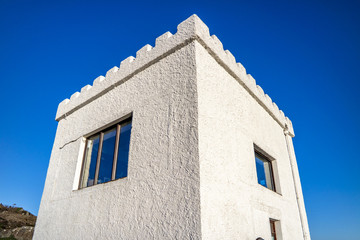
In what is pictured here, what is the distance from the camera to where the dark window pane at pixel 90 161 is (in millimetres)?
4672

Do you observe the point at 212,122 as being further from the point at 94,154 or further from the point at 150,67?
the point at 94,154

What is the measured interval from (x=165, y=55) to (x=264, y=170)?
3.17 metres

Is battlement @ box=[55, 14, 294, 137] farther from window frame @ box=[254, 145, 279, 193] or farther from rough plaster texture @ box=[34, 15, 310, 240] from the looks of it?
window frame @ box=[254, 145, 279, 193]

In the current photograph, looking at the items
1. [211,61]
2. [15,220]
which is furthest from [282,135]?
[15,220]

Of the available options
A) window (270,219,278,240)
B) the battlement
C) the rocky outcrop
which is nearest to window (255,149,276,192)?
window (270,219,278,240)

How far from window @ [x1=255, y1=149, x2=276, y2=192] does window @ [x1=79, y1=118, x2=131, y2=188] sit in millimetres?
2633

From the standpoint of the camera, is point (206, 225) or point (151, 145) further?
point (151, 145)

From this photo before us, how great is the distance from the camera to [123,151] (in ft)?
13.8

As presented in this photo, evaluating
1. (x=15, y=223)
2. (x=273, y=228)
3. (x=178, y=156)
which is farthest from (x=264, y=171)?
(x=15, y=223)

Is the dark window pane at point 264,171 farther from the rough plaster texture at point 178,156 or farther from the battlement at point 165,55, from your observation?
the battlement at point 165,55

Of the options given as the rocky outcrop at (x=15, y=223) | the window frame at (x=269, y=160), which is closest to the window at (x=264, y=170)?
the window frame at (x=269, y=160)

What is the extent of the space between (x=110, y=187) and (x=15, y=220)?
10.1 meters

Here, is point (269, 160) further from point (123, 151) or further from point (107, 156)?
point (107, 156)

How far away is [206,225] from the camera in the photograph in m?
2.66
